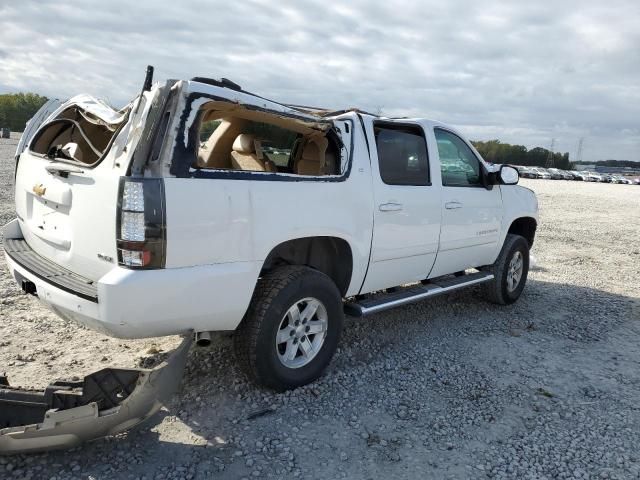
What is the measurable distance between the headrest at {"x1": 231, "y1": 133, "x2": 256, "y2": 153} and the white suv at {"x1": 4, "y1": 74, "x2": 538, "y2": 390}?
0.5 inches

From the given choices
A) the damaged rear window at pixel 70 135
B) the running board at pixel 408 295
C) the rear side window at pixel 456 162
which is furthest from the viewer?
the rear side window at pixel 456 162

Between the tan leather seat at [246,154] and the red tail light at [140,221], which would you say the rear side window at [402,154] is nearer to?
the tan leather seat at [246,154]

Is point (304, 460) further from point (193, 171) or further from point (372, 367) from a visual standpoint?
point (193, 171)

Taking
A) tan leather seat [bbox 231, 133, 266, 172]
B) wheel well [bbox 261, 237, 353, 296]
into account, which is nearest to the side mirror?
A: wheel well [bbox 261, 237, 353, 296]

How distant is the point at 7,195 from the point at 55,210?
9.89m

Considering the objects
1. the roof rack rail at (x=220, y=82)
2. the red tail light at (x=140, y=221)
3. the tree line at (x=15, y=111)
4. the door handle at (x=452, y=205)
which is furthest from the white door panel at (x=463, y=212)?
the tree line at (x=15, y=111)

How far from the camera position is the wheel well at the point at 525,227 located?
678 cm

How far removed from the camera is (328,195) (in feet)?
12.7

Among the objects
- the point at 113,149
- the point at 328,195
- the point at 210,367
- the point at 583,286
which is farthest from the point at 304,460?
the point at 583,286

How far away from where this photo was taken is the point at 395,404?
3844 millimetres

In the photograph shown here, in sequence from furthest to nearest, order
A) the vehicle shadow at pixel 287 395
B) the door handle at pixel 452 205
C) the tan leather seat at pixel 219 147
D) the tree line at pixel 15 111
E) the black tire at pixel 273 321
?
the tree line at pixel 15 111 < the door handle at pixel 452 205 < the tan leather seat at pixel 219 147 < the black tire at pixel 273 321 < the vehicle shadow at pixel 287 395

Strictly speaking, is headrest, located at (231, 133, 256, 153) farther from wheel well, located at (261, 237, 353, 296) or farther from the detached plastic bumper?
the detached plastic bumper

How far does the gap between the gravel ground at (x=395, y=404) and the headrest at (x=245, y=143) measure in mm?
1694

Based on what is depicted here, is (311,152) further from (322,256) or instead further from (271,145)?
(322,256)
